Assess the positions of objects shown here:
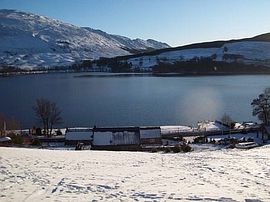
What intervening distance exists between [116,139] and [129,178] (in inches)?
708

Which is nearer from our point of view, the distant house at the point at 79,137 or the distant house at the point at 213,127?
the distant house at the point at 79,137

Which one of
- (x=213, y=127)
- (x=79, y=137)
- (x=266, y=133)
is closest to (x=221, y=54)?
(x=213, y=127)

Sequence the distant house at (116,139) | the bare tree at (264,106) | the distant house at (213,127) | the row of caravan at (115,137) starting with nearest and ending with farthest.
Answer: the distant house at (116,139) → the row of caravan at (115,137) → the distant house at (213,127) → the bare tree at (264,106)

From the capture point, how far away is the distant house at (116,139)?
26.3 meters

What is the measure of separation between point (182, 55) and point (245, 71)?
130 ft

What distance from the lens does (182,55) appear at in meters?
162

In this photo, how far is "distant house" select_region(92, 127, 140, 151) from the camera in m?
26.3

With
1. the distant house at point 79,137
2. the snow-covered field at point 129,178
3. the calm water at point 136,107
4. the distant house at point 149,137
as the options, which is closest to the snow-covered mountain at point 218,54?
the calm water at point 136,107

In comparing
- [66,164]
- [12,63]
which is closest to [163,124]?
[66,164]

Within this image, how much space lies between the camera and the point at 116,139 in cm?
2689

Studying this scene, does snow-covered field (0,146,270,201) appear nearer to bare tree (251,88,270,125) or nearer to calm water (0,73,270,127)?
bare tree (251,88,270,125)

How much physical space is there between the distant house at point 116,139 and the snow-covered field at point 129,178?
14.1 m

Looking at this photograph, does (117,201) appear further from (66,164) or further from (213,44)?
(213,44)

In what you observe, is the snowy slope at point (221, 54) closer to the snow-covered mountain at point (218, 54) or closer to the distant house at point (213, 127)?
the snow-covered mountain at point (218, 54)
